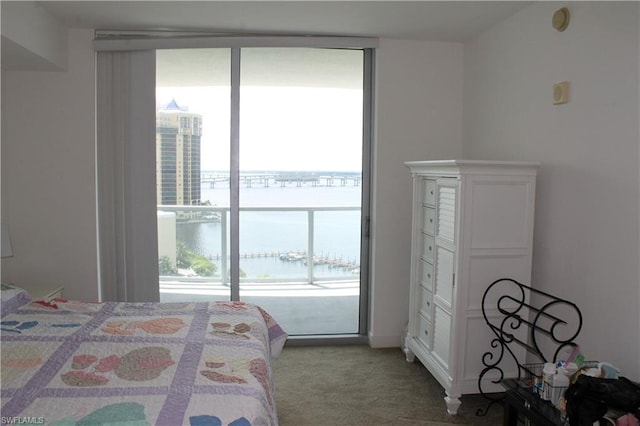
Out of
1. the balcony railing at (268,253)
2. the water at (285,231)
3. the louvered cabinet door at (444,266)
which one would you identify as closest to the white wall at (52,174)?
the balcony railing at (268,253)

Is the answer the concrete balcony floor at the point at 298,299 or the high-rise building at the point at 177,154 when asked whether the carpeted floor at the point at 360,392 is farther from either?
the high-rise building at the point at 177,154

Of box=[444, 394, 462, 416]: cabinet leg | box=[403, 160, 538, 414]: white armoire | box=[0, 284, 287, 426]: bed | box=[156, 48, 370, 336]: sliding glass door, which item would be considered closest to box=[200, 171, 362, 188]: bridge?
box=[156, 48, 370, 336]: sliding glass door

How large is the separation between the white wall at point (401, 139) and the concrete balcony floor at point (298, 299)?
17.7 inches

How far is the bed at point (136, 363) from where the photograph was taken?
5.43 ft

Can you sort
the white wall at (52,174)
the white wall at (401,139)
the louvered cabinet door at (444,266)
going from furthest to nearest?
the white wall at (401,139) < the white wall at (52,174) < the louvered cabinet door at (444,266)

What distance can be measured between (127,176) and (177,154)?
0.42 m

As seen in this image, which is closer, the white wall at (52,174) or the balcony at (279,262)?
the white wall at (52,174)

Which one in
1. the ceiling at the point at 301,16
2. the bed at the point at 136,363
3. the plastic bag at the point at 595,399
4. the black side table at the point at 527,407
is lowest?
the black side table at the point at 527,407

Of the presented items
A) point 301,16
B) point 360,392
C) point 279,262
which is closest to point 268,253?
point 279,262

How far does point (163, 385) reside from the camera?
184 centimetres

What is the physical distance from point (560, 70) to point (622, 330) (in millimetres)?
1413

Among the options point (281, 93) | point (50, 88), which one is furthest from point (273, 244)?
point (50, 88)

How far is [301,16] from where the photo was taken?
3.33m

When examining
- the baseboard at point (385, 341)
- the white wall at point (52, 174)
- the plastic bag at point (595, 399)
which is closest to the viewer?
the plastic bag at point (595, 399)
